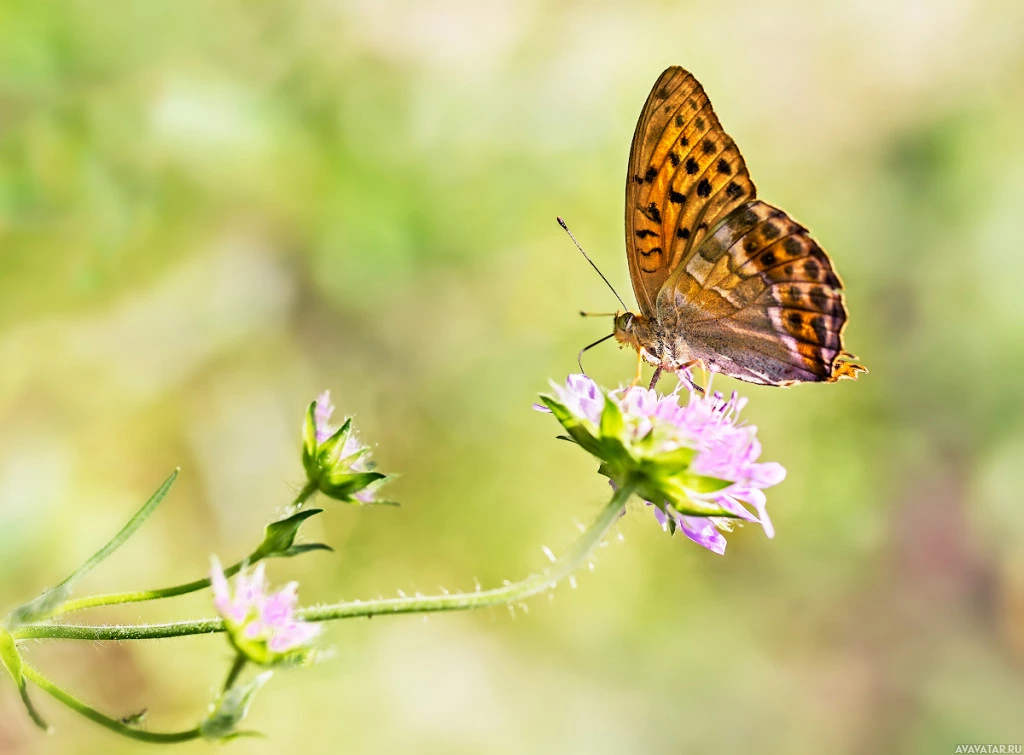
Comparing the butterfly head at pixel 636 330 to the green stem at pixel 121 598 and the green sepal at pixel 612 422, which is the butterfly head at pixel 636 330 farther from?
the green stem at pixel 121 598

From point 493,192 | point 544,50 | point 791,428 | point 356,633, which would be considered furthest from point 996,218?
point 356,633

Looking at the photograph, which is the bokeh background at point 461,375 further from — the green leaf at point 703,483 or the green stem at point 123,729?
the green stem at point 123,729

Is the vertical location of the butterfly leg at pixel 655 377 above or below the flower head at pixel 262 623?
above

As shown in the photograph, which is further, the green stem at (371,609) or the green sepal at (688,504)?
the green sepal at (688,504)

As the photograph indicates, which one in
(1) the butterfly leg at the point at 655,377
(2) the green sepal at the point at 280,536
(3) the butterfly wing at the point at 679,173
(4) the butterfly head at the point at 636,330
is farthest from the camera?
(4) the butterfly head at the point at 636,330

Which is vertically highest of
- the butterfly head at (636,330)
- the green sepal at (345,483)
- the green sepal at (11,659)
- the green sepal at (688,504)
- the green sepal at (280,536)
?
the butterfly head at (636,330)

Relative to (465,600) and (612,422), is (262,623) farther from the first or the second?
(612,422)

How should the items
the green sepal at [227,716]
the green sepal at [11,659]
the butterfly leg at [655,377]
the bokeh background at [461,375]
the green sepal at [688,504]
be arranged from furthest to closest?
the bokeh background at [461,375] < the butterfly leg at [655,377] < the green sepal at [688,504] < the green sepal at [11,659] < the green sepal at [227,716]

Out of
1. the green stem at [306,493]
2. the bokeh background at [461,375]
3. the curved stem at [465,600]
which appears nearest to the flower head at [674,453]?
the curved stem at [465,600]
